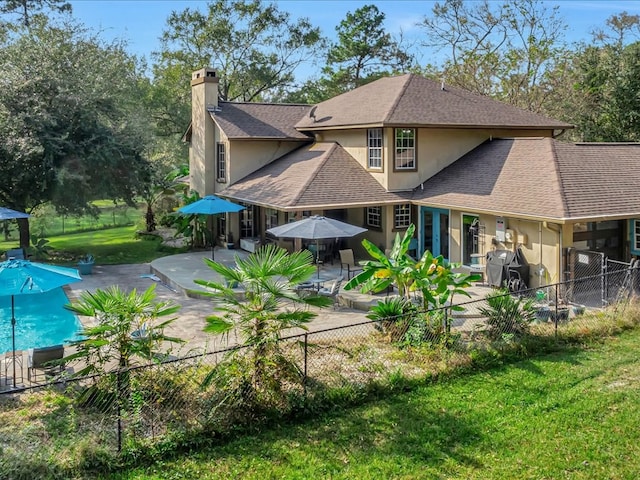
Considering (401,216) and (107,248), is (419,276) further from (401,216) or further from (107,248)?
(107,248)

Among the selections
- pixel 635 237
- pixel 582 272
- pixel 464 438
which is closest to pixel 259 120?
pixel 582 272

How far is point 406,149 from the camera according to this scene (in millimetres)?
21312

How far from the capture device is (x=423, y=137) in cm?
2145

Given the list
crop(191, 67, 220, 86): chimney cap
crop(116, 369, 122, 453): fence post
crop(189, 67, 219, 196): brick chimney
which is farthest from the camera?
crop(189, 67, 219, 196): brick chimney

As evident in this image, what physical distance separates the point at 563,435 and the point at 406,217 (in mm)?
13678

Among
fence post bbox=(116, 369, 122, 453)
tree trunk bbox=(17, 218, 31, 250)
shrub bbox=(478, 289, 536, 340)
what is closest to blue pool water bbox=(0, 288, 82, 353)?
fence post bbox=(116, 369, 122, 453)

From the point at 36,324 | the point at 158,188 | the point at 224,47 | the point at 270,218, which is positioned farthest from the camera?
the point at 224,47

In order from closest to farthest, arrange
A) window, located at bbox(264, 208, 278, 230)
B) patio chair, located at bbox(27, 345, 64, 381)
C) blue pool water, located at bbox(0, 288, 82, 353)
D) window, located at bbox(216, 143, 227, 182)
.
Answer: patio chair, located at bbox(27, 345, 64, 381), blue pool water, located at bbox(0, 288, 82, 353), window, located at bbox(264, 208, 278, 230), window, located at bbox(216, 143, 227, 182)

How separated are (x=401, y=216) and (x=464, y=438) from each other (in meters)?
13.6

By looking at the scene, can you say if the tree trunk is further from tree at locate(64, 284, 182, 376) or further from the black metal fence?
tree at locate(64, 284, 182, 376)

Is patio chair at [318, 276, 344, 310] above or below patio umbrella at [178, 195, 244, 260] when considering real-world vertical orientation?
below

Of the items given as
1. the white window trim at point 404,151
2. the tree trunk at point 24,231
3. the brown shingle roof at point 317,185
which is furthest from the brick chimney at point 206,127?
the white window trim at point 404,151

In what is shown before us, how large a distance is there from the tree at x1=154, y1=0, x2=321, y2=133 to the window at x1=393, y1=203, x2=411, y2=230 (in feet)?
84.5

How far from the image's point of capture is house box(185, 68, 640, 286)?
1692 cm
